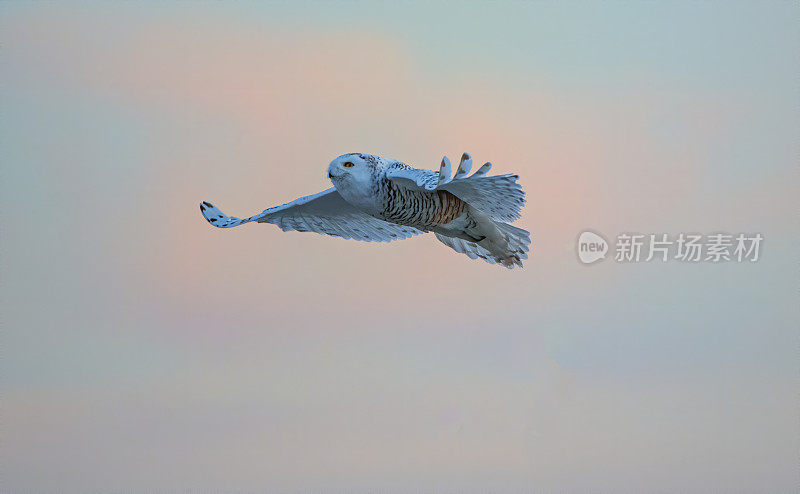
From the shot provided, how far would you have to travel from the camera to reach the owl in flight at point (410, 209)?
6.64m

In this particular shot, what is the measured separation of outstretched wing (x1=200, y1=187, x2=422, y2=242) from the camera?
776 cm

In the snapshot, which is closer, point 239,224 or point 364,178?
point 364,178

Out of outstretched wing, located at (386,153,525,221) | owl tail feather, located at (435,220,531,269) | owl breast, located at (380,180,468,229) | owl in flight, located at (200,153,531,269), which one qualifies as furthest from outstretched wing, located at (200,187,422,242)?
outstretched wing, located at (386,153,525,221)

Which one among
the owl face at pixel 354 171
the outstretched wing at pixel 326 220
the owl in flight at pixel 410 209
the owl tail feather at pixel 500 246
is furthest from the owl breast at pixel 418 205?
the outstretched wing at pixel 326 220

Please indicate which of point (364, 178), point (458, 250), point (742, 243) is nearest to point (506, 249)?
point (458, 250)

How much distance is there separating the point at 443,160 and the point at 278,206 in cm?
209

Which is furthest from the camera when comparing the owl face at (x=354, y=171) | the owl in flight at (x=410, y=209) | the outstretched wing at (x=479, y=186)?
the owl face at (x=354, y=171)

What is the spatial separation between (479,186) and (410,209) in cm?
57

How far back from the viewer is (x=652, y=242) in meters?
8.13

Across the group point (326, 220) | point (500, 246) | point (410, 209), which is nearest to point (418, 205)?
point (410, 209)

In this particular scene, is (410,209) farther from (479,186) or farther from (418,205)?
(479,186)

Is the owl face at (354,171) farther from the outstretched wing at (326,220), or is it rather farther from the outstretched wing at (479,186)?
the outstretched wing at (326,220)

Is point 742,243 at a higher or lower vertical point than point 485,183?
higher

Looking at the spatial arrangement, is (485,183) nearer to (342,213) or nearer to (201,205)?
(342,213)
